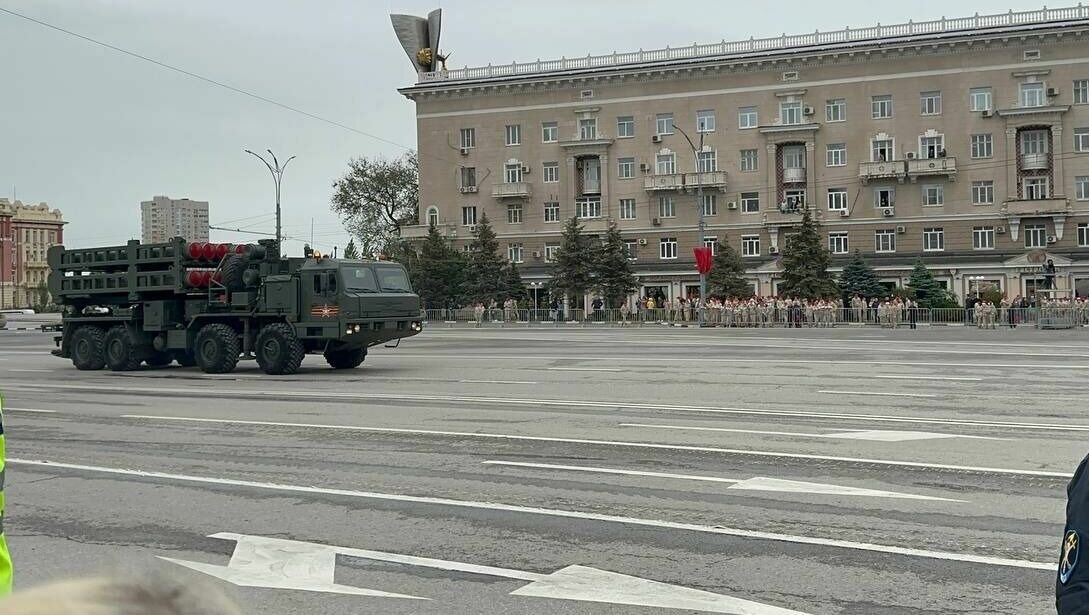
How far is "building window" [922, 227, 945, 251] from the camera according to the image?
67.5 meters

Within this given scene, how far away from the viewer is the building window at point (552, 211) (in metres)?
76.4

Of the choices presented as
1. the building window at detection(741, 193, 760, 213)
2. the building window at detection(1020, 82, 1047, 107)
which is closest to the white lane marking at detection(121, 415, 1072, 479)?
the building window at detection(741, 193, 760, 213)

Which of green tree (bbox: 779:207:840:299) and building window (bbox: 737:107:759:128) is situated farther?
building window (bbox: 737:107:759:128)

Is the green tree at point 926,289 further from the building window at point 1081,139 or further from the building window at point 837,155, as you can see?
the building window at point 1081,139

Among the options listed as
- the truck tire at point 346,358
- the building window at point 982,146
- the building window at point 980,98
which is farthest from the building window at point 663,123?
the truck tire at point 346,358

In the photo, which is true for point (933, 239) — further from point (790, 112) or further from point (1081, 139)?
point (790, 112)

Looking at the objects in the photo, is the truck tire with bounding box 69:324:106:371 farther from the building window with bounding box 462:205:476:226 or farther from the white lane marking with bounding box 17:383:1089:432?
the building window with bounding box 462:205:476:226

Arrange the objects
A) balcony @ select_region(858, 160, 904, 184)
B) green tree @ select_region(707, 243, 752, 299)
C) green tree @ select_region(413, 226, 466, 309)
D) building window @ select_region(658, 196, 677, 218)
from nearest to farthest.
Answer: green tree @ select_region(707, 243, 752, 299) < balcony @ select_region(858, 160, 904, 184) < green tree @ select_region(413, 226, 466, 309) < building window @ select_region(658, 196, 677, 218)

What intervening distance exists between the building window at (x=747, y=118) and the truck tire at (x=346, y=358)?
49993mm

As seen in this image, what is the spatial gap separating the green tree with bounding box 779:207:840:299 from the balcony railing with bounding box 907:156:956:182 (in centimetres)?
878

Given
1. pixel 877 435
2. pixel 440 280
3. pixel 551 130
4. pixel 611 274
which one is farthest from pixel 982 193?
pixel 877 435

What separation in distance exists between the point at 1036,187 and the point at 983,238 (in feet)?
14.2

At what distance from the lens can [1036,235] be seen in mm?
65250

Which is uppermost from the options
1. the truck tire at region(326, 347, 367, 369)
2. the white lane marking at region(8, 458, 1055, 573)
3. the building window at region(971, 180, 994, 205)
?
the building window at region(971, 180, 994, 205)
